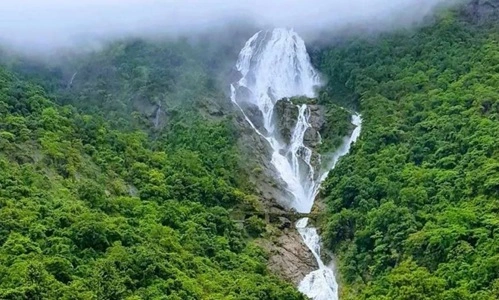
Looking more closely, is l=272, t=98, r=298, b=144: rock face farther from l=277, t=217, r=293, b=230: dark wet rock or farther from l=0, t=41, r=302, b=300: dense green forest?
l=277, t=217, r=293, b=230: dark wet rock

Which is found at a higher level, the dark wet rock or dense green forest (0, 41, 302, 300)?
dense green forest (0, 41, 302, 300)

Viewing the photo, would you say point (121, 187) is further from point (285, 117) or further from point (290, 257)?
point (285, 117)

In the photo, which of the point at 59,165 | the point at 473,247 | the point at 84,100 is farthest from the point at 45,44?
the point at 473,247

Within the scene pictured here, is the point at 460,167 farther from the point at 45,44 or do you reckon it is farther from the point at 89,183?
the point at 45,44

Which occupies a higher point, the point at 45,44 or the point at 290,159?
the point at 45,44

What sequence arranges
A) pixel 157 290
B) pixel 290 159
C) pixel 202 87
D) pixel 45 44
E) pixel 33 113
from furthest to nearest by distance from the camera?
pixel 45 44 < pixel 202 87 < pixel 290 159 < pixel 33 113 < pixel 157 290

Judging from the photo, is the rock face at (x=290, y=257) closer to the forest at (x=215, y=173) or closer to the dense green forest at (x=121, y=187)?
the forest at (x=215, y=173)

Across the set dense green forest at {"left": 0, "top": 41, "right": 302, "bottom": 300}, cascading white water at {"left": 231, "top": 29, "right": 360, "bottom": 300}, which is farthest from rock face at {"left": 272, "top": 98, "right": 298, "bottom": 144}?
dense green forest at {"left": 0, "top": 41, "right": 302, "bottom": 300}

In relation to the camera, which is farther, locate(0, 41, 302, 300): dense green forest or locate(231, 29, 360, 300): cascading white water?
locate(231, 29, 360, 300): cascading white water
